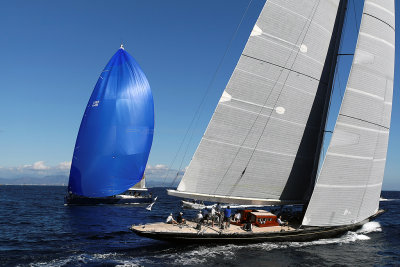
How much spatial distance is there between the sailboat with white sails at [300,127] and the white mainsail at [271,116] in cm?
6

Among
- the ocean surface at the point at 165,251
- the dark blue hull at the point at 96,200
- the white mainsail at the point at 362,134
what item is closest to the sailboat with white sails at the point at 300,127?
the white mainsail at the point at 362,134

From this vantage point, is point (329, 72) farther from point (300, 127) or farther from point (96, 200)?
point (96, 200)

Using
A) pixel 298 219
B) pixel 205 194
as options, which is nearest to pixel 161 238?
pixel 205 194

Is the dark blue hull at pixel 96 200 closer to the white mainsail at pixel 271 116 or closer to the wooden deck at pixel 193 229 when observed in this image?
the wooden deck at pixel 193 229

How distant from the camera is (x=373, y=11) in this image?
65.4ft

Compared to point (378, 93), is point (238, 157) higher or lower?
lower

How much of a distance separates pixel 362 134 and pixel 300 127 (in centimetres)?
351

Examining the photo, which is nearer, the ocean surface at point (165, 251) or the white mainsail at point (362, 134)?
the ocean surface at point (165, 251)

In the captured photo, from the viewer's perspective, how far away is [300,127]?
20.6 m

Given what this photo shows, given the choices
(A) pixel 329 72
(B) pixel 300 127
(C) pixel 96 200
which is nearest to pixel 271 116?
(B) pixel 300 127

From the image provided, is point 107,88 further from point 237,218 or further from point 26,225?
point 237,218

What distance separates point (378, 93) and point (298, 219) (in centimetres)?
927

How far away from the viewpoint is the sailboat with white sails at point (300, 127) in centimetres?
1842

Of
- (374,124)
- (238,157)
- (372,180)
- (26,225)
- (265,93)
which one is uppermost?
(265,93)
